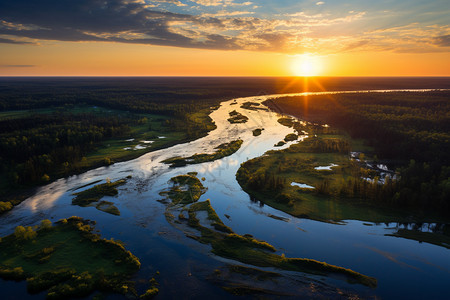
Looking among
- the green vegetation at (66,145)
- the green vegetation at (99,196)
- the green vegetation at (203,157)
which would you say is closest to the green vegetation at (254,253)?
the green vegetation at (99,196)

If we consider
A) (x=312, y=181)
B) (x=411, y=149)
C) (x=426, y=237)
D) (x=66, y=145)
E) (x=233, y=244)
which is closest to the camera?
(x=233, y=244)

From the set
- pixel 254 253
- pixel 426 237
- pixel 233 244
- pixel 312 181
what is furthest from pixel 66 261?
pixel 426 237

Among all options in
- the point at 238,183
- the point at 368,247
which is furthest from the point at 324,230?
the point at 238,183

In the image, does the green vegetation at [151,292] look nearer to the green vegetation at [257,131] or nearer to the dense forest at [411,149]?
the dense forest at [411,149]

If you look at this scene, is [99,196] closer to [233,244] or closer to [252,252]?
[233,244]

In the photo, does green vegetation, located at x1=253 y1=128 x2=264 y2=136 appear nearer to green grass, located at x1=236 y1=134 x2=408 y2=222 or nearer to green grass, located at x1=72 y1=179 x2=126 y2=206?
green grass, located at x1=236 y1=134 x2=408 y2=222

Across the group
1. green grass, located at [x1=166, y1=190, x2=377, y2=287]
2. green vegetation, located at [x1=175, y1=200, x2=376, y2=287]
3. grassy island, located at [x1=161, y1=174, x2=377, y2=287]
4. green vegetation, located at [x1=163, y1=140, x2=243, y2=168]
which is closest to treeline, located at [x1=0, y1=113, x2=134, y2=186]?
green vegetation, located at [x1=163, y1=140, x2=243, y2=168]

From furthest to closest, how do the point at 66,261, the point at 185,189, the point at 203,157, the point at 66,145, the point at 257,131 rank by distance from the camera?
the point at 257,131 → the point at 66,145 → the point at 203,157 → the point at 185,189 → the point at 66,261

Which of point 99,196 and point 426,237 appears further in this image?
point 99,196
